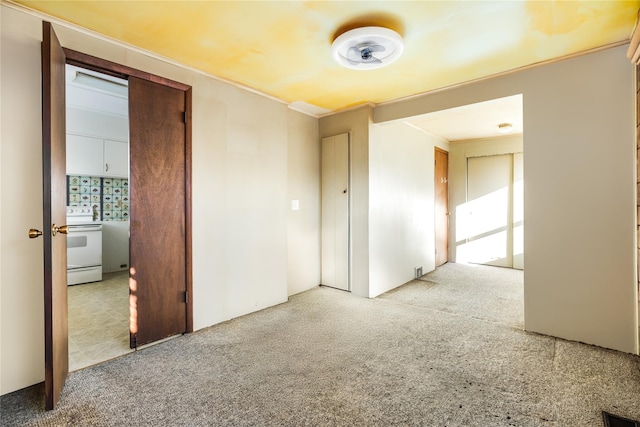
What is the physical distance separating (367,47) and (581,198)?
6.85 feet

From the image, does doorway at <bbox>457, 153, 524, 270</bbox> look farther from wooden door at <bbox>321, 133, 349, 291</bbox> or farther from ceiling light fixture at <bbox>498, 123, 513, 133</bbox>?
wooden door at <bbox>321, 133, 349, 291</bbox>

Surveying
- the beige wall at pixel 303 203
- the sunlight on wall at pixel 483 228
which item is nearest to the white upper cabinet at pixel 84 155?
the beige wall at pixel 303 203

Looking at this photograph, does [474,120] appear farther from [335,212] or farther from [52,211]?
[52,211]

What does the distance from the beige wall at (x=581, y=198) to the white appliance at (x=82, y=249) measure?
544cm

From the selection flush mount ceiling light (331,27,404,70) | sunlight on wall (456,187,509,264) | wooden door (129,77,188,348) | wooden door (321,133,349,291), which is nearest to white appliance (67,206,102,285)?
wooden door (129,77,188,348)

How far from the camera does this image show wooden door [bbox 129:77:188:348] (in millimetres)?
2367

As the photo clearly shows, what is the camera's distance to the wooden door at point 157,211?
7.77 feet

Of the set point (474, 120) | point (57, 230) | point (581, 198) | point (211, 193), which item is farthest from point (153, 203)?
point (474, 120)

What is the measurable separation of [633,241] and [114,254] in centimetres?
642

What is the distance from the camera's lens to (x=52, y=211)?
1666 mm

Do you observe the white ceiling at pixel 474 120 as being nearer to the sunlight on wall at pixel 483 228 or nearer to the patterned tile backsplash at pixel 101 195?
the sunlight on wall at pixel 483 228

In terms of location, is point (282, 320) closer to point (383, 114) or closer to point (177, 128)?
point (177, 128)

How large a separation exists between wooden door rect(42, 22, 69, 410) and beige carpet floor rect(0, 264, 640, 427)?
260 mm

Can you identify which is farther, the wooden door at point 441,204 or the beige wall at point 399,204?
the wooden door at point 441,204
